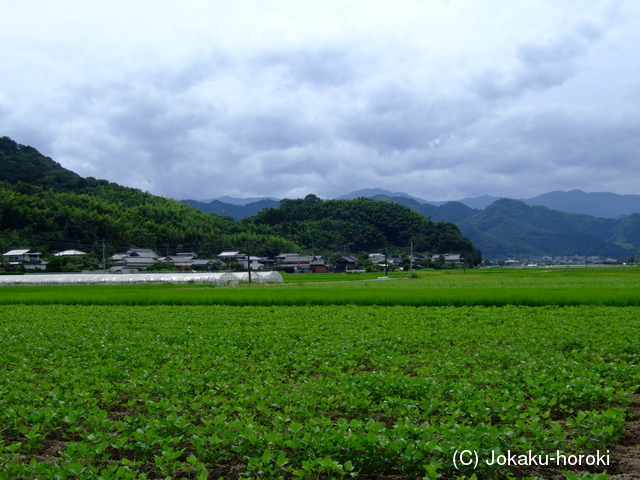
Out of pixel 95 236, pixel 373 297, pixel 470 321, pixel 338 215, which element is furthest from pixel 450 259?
pixel 470 321

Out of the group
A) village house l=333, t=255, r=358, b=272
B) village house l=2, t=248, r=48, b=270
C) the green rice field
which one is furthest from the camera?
village house l=333, t=255, r=358, b=272

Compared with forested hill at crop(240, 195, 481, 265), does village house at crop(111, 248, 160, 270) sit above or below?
below

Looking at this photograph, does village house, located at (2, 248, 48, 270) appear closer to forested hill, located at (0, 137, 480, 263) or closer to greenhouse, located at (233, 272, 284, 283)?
forested hill, located at (0, 137, 480, 263)

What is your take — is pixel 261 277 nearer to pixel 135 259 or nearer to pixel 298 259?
pixel 135 259

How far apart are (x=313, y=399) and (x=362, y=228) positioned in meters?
115

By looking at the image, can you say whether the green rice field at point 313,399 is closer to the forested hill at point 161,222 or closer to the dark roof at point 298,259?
the forested hill at point 161,222

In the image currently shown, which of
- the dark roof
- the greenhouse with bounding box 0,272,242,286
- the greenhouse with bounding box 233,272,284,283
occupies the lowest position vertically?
the greenhouse with bounding box 233,272,284,283

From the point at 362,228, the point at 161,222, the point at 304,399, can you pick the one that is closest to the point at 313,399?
the point at 304,399

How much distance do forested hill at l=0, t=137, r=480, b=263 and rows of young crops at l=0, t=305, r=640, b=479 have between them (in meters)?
68.3

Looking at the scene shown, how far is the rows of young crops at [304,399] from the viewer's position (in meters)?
4.70

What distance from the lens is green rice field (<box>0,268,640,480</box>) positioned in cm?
469

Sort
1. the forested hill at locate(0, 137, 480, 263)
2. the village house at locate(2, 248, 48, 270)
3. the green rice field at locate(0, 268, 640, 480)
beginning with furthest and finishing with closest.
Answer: the forested hill at locate(0, 137, 480, 263)
the village house at locate(2, 248, 48, 270)
the green rice field at locate(0, 268, 640, 480)

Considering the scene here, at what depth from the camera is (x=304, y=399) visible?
6.16 meters

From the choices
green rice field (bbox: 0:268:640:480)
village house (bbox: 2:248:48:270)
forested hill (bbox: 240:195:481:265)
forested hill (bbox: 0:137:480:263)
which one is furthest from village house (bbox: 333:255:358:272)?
green rice field (bbox: 0:268:640:480)
